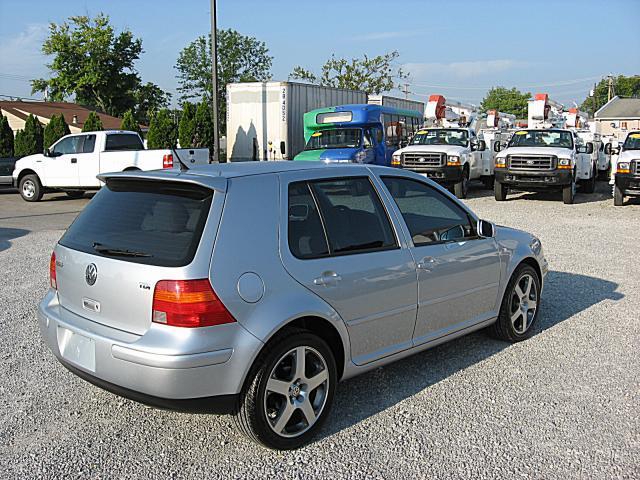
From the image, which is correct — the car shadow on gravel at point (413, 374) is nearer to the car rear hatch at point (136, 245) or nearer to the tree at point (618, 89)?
the car rear hatch at point (136, 245)

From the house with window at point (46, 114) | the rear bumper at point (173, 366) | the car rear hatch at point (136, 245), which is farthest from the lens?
the house with window at point (46, 114)

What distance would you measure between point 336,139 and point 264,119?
3370mm

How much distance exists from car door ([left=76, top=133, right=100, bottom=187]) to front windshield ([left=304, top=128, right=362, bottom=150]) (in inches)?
253

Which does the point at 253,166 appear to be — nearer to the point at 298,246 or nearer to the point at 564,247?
the point at 298,246

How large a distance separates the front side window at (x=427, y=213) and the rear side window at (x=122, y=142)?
14995mm

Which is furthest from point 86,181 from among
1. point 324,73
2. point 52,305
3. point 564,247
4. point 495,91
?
point 495,91

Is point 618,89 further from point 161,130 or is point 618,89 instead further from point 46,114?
point 161,130

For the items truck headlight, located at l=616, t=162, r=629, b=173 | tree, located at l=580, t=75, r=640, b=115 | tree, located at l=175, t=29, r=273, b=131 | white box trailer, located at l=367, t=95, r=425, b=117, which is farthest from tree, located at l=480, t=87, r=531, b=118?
truck headlight, located at l=616, t=162, r=629, b=173

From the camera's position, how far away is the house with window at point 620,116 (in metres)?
86.0

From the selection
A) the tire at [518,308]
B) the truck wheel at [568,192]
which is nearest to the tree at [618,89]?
the truck wheel at [568,192]

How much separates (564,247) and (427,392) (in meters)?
7.07

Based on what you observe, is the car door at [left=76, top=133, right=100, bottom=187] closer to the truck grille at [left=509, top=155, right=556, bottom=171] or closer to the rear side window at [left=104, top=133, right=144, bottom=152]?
the rear side window at [left=104, top=133, right=144, bottom=152]

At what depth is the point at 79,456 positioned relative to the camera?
376cm

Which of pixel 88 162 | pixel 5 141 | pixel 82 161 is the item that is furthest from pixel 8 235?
pixel 5 141
